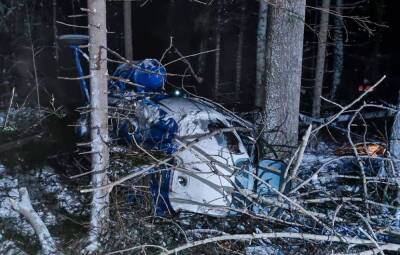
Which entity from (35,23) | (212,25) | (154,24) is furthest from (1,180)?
(154,24)

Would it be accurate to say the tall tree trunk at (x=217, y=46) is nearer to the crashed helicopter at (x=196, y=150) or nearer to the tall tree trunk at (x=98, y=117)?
the crashed helicopter at (x=196, y=150)

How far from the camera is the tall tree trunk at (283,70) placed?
7.92 meters

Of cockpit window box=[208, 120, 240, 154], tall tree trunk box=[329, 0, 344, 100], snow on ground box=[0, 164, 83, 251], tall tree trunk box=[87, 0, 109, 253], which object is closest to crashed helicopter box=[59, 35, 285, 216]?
cockpit window box=[208, 120, 240, 154]

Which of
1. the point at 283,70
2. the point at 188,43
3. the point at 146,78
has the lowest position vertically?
the point at 146,78

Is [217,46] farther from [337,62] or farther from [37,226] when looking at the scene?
[37,226]

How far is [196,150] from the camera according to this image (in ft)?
23.4

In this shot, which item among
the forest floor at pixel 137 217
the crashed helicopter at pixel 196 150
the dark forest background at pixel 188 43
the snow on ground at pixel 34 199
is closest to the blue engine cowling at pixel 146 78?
the crashed helicopter at pixel 196 150

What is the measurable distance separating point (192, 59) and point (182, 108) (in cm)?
884

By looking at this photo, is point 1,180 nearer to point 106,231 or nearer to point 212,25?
point 106,231

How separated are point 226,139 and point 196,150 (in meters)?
0.67

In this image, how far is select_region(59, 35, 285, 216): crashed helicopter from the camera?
6699mm

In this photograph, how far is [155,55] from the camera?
17.4 m

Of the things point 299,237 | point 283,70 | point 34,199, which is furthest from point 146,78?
point 299,237

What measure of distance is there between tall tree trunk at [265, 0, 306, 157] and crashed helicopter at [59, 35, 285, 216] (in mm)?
492
